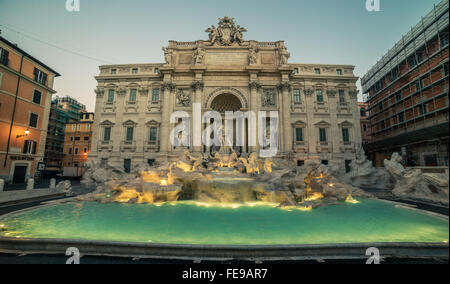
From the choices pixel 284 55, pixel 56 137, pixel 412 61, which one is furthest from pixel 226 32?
pixel 56 137

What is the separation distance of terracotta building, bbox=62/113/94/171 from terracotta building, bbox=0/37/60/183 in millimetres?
16289

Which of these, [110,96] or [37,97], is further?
[110,96]

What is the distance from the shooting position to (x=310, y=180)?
10656 millimetres

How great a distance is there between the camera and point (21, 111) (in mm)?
17500

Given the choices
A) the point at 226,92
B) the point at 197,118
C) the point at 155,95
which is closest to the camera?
the point at 197,118

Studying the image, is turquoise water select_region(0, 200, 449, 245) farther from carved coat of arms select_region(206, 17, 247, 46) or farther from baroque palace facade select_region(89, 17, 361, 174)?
carved coat of arms select_region(206, 17, 247, 46)

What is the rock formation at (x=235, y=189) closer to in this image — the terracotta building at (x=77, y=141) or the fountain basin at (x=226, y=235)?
the fountain basin at (x=226, y=235)

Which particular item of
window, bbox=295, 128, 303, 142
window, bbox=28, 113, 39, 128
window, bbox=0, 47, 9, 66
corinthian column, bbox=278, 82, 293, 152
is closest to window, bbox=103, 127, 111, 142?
window, bbox=28, 113, 39, 128

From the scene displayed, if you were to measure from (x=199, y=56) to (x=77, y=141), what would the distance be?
32.5 metres

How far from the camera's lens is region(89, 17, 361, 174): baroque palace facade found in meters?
20.6

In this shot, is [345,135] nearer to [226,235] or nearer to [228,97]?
[228,97]

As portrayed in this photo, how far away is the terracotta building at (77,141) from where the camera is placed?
114 ft

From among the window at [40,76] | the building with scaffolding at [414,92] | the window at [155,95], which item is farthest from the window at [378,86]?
the window at [40,76]
